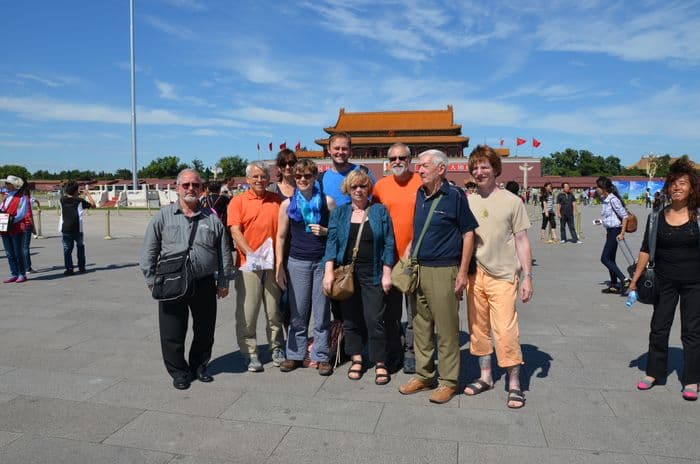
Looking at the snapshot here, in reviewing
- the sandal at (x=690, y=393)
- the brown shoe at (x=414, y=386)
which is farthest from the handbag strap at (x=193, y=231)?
the sandal at (x=690, y=393)

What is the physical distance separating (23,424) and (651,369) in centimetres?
409

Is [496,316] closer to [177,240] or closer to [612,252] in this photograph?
[177,240]

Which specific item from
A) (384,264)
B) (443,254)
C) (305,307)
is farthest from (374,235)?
(305,307)

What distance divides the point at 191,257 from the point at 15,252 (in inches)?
223

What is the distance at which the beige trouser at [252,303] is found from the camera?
3.92m

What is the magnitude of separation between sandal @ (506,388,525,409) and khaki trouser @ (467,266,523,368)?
175 millimetres

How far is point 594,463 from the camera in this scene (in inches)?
100.0

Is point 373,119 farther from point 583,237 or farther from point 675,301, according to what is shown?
point 675,301

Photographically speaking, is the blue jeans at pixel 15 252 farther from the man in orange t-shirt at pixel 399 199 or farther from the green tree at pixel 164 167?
the green tree at pixel 164 167

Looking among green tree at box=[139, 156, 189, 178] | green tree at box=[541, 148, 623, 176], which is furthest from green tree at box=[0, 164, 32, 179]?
green tree at box=[541, 148, 623, 176]

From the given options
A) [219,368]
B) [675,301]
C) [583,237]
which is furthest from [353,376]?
[583,237]

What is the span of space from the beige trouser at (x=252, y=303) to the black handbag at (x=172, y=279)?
543 millimetres

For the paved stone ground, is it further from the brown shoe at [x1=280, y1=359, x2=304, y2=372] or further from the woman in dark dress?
the woman in dark dress

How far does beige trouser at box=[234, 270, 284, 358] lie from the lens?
3922 millimetres
